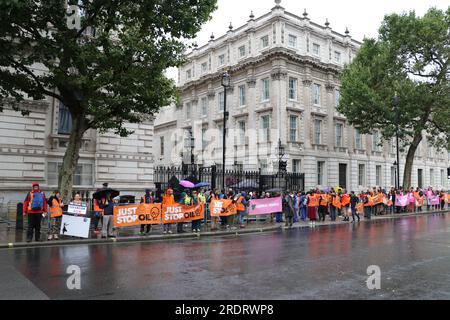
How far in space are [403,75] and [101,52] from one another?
2730 cm

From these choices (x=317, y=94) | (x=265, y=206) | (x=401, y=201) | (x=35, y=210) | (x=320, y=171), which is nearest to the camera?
(x=35, y=210)

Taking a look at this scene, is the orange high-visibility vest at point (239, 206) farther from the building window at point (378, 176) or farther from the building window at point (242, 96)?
the building window at point (378, 176)

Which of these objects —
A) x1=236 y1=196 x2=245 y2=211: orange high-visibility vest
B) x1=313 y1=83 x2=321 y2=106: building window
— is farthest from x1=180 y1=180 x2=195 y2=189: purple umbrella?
x1=313 y1=83 x2=321 y2=106: building window

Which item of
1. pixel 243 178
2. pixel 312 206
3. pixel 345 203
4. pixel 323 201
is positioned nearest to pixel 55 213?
pixel 312 206

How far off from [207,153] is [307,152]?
1198cm

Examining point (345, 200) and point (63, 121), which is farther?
point (345, 200)

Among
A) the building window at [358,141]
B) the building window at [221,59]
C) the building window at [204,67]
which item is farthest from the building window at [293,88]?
the building window at [204,67]

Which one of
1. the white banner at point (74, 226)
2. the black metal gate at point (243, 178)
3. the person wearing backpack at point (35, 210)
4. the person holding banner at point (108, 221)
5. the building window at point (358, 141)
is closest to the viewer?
the person wearing backpack at point (35, 210)

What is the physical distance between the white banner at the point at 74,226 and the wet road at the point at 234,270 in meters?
1.41

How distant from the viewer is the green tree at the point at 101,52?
14758mm

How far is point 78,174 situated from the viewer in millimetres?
23234

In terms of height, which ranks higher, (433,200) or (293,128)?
(293,128)

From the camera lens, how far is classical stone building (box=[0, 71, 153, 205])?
67.9 ft

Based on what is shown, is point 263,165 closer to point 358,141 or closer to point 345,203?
point 358,141
